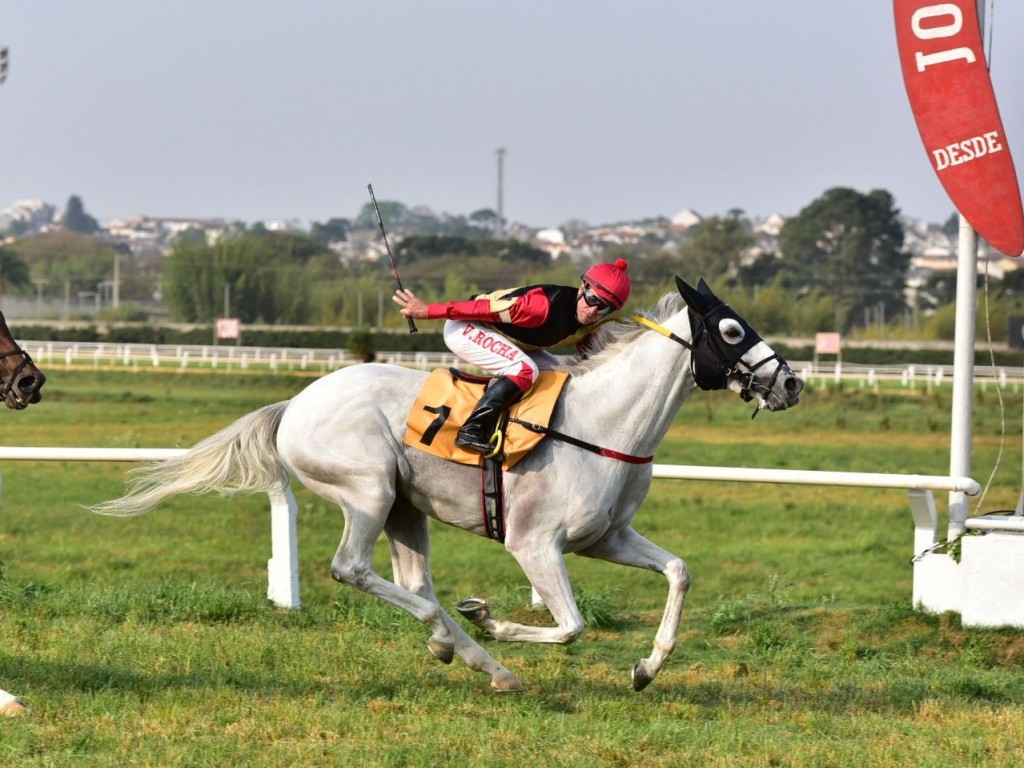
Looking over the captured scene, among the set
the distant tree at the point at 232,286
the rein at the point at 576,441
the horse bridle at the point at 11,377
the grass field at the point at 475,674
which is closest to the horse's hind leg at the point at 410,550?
the grass field at the point at 475,674

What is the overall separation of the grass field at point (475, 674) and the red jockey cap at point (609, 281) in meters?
1.69

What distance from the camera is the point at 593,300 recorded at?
6.09m

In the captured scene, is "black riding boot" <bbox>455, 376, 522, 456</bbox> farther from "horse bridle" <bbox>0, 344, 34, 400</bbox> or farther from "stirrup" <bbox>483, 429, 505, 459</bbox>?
"horse bridle" <bbox>0, 344, 34, 400</bbox>

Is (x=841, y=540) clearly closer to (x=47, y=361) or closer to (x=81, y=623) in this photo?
(x=81, y=623)

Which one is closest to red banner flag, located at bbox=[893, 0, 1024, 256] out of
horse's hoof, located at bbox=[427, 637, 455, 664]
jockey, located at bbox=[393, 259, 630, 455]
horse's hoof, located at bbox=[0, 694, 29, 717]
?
jockey, located at bbox=[393, 259, 630, 455]

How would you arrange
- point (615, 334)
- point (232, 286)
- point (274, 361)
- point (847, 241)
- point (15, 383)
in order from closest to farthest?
point (15, 383)
point (615, 334)
point (274, 361)
point (232, 286)
point (847, 241)

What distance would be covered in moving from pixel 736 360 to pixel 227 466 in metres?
2.33

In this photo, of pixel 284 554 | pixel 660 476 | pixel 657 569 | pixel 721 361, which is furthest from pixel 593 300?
pixel 284 554

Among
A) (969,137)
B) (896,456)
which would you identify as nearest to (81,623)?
(969,137)

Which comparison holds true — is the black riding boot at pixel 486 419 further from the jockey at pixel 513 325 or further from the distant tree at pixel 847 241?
the distant tree at pixel 847 241

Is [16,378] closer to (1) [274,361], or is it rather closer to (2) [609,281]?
(2) [609,281]

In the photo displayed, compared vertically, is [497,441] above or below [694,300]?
below

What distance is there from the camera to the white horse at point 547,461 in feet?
19.7

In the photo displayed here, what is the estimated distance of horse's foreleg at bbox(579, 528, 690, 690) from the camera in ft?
19.7
